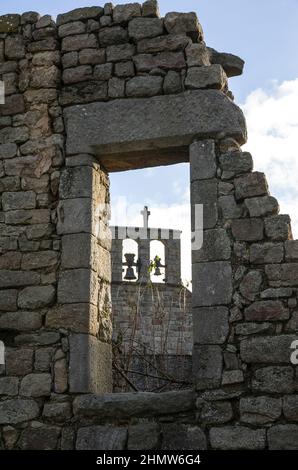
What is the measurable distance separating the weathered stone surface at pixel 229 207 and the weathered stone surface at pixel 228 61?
4.33ft

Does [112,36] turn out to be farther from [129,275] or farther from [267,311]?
[129,275]

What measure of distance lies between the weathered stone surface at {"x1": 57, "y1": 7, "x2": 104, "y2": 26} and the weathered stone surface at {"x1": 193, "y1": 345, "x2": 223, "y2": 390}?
2.79 m

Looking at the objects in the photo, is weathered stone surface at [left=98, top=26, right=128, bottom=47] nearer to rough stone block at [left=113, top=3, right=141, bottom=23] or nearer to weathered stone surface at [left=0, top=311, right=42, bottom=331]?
rough stone block at [left=113, top=3, right=141, bottom=23]

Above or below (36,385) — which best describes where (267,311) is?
above

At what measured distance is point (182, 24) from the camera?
5184 millimetres

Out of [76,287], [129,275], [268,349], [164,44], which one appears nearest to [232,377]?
[268,349]

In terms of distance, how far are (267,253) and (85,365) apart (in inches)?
58.5

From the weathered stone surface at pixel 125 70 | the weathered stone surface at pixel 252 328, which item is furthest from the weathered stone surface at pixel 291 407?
the weathered stone surface at pixel 125 70

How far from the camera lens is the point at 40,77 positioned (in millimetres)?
5348

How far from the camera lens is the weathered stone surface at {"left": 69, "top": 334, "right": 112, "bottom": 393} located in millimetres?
4629

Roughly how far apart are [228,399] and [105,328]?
117 centimetres

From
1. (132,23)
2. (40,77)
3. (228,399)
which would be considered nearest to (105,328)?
(228,399)

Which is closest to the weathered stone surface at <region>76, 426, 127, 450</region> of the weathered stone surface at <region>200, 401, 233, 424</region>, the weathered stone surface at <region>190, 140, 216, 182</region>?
the weathered stone surface at <region>200, 401, 233, 424</region>

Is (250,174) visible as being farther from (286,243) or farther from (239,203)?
(286,243)
